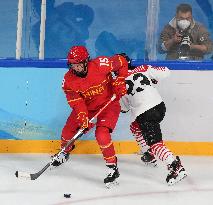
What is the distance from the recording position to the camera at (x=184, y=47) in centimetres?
411

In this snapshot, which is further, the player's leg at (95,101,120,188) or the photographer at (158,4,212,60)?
the photographer at (158,4,212,60)

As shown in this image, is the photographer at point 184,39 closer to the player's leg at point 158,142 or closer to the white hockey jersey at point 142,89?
the white hockey jersey at point 142,89

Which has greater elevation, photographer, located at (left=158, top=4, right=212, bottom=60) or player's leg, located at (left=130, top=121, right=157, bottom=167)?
photographer, located at (left=158, top=4, right=212, bottom=60)

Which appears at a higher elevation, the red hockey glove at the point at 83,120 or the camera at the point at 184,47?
the camera at the point at 184,47

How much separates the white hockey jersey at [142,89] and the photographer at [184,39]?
568 millimetres

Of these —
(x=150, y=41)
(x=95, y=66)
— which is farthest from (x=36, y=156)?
(x=150, y=41)

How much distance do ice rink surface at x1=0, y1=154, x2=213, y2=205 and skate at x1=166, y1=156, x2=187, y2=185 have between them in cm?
4

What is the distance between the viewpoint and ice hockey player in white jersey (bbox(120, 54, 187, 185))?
337cm

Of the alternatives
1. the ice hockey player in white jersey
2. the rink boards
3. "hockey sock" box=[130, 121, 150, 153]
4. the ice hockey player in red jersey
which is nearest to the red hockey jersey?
the ice hockey player in red jersey

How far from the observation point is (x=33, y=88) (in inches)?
157

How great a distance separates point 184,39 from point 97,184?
1.39 meters

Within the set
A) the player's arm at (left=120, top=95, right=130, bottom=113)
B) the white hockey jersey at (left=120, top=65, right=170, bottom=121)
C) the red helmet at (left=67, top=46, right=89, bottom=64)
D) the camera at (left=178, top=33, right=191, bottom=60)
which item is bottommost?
the player's arm at (left=120, top=95, right=130, bottom=113)

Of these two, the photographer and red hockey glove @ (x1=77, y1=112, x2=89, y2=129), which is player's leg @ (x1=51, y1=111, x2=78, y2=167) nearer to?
red hockey glove @ (x1=77, y1=112, x2=89, y2=129)

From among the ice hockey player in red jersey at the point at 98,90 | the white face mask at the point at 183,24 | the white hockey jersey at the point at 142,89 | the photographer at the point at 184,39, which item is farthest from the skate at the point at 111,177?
the white face mask at the point at 183,24
